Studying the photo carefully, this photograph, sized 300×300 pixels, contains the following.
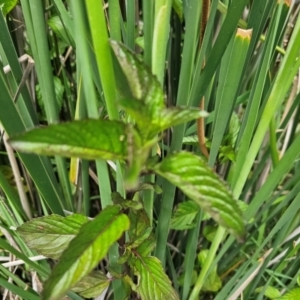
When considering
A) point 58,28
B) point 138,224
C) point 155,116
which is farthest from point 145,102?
point 58,28

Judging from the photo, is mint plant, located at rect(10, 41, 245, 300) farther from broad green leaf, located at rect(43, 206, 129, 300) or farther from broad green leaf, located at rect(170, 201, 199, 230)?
broad green leaf, located at rect(170, 201, 199, 230)

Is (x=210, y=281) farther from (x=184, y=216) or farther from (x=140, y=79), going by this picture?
(x=140, y=79)

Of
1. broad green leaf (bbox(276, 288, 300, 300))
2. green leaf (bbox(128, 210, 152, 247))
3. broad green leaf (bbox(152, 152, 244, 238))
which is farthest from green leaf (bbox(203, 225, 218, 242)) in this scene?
broad green leaf (bbox(152, 152, 244, 238))

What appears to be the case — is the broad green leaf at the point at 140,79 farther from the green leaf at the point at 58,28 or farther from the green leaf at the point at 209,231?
the green leaf at the point at 209,231

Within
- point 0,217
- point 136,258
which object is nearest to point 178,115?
point 136,258

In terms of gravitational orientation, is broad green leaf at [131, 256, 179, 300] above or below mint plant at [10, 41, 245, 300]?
below

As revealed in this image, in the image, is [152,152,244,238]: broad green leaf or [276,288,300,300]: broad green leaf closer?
[152,152,244,238]: broad green leaf
